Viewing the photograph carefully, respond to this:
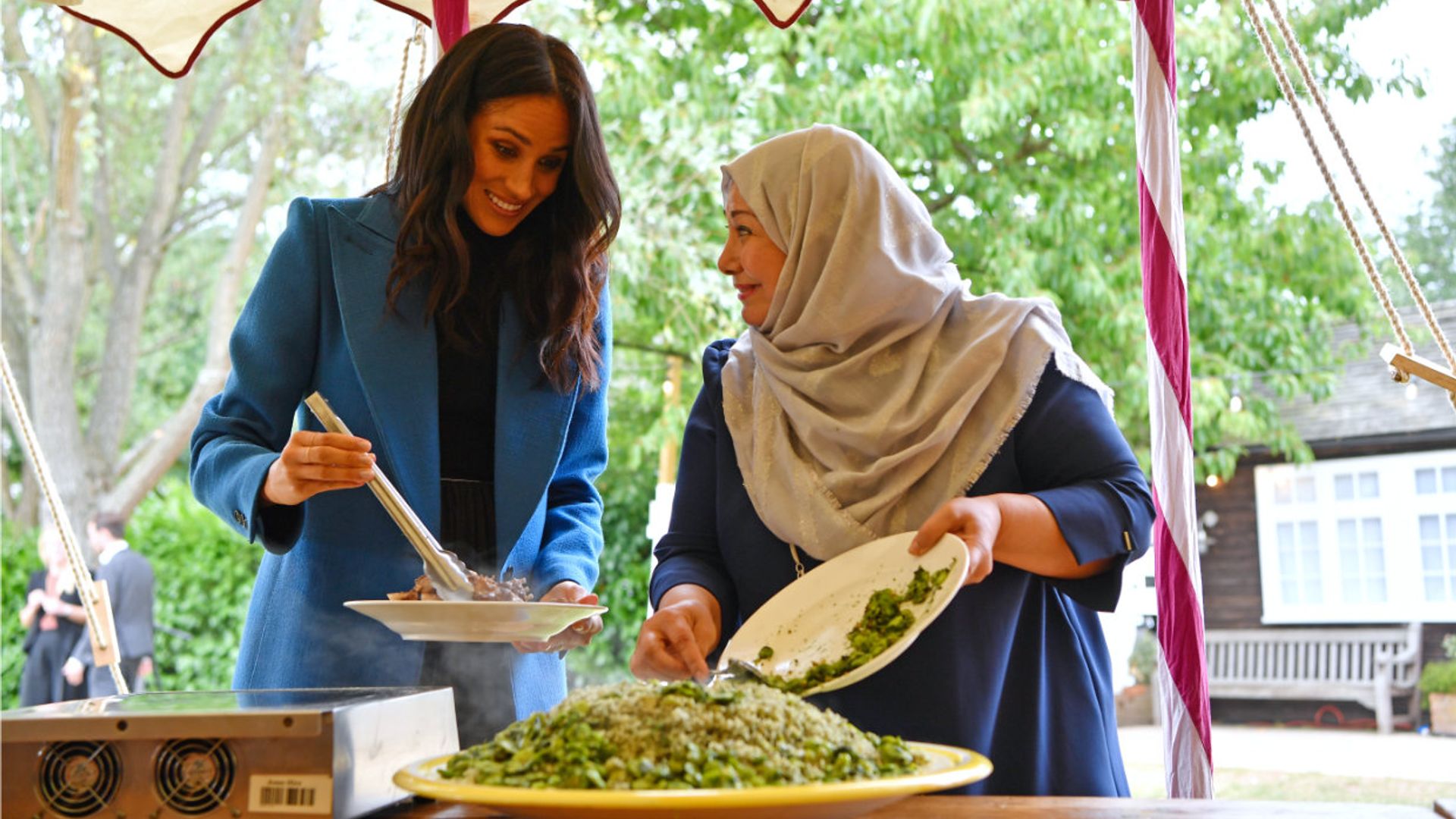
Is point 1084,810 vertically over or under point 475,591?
under

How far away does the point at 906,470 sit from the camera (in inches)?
65.2

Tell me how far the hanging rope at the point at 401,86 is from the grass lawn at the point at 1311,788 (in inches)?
235

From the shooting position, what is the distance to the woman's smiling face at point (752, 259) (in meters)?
1.80

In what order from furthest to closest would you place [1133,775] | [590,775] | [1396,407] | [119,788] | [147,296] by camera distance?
[1396,407]
[147,296]
[1133,775]
[119,788]
[590,775]

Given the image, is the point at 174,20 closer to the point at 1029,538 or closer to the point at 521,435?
the point at 521,435

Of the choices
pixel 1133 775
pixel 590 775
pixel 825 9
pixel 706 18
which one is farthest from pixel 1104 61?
pixel 590 775

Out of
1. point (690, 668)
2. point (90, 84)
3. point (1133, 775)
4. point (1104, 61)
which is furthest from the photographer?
point (90, 84)

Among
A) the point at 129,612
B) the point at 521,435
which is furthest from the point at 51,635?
the point at 521,435

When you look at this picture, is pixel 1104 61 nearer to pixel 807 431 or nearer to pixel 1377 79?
pixel 1377 79

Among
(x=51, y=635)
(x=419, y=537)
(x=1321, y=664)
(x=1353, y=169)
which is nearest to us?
(x=419, y=537)

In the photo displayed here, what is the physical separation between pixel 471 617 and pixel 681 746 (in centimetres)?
41

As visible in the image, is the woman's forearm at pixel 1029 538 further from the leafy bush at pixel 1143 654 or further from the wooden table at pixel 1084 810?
the leafy bush at pixel 1143 654

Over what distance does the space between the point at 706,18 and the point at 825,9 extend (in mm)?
747

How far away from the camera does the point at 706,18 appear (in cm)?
806
